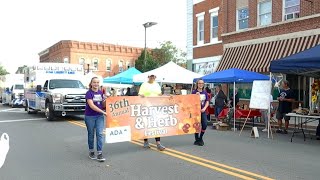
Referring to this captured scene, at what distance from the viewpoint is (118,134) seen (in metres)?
9.31

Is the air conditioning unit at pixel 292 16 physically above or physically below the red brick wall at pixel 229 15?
below

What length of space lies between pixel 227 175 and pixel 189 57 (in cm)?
2330

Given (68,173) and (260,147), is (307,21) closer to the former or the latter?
(260,147)

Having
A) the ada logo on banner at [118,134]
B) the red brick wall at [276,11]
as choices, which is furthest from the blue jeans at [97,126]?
the red brick wall at [276,11]

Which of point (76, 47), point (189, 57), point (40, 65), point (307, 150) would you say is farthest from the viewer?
point (76, 47)

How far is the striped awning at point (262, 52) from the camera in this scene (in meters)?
20.0

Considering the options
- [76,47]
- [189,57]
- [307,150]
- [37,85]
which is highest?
[76,47]

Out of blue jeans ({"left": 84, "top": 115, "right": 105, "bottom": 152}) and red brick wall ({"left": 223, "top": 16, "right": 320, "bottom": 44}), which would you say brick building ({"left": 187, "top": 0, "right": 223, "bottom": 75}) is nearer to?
red brick wall ({"left": 223, "top": 16, "right": 320, "bottom": 44})

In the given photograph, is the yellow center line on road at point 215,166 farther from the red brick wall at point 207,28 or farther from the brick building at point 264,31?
the red brick wall at point 207,28

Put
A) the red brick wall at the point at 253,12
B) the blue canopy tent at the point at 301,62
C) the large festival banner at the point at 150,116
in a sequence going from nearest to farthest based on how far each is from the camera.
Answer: the large festival banner at the point at 150,116 → the blue canopy tent at the point at 301,62 → the red brick wall at the point at 253,12

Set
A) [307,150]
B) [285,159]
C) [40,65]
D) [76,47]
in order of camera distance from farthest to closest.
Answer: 1. [76,47]
2. [40,65]
3. [307,150]
4. [285,159]

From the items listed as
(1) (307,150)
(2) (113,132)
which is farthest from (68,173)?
(1) (307,150)

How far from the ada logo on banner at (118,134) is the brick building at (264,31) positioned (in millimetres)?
11891

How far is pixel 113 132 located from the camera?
9219 mm
